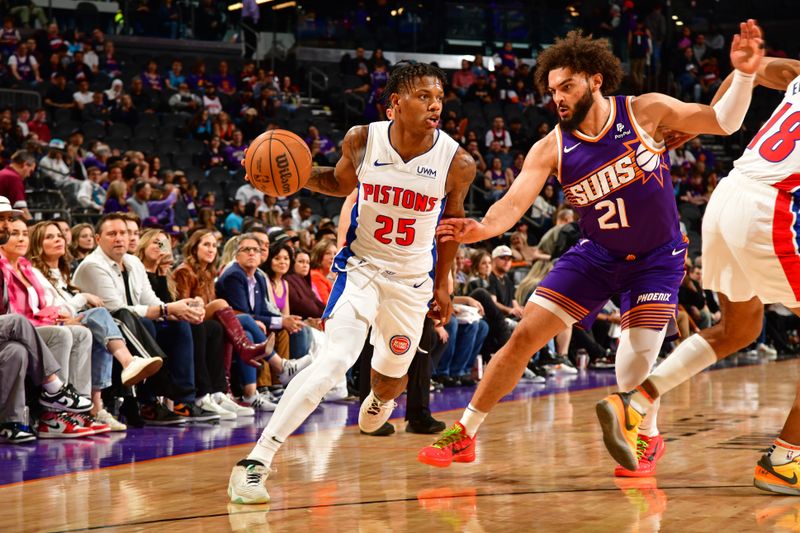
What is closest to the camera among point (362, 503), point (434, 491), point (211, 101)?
point (362, 503)

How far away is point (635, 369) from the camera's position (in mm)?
4988

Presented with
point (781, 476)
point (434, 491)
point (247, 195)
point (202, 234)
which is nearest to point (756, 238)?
point (781, 476)

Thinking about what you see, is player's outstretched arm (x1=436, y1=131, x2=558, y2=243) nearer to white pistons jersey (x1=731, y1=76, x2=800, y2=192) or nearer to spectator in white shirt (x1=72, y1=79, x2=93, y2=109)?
white pistons jersey (x1=731, y1=76, x2=800, y2=192)

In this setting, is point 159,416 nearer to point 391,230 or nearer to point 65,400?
point 65,400

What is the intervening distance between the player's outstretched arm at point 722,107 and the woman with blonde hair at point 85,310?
3.56 m

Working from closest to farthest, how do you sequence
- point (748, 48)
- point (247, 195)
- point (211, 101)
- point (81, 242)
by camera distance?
point (748, 48) < point (81, 242) < point (247, 195) < point (211, 101)

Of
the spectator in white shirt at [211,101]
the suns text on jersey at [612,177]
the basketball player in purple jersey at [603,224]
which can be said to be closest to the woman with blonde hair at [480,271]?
the basketball player in purple jersey at [603,224]

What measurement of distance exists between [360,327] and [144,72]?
13558 millimetres

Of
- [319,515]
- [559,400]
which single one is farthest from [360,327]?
[559,400]

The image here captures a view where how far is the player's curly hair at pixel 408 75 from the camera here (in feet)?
16.0

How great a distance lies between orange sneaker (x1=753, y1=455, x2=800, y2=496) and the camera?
436cm

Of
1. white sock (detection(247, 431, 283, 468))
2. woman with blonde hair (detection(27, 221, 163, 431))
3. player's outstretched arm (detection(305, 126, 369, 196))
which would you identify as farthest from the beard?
woman with blonde hair (detection(27, 221, 163, 431))

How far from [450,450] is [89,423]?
2.88 m

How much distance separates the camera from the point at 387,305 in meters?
4.92
